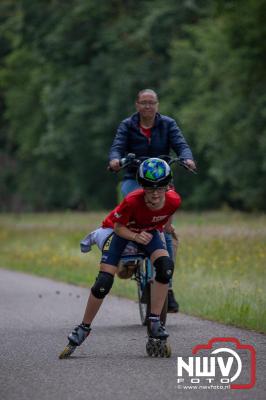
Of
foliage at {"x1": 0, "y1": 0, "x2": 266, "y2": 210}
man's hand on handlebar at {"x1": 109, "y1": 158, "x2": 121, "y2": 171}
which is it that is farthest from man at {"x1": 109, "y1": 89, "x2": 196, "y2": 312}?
foliage at {"x1": 0, "y1": 0, "x2": 266, "y2": 210}

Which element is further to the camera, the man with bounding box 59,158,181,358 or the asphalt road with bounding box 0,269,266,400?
the man with bounding box 59,158,181,358

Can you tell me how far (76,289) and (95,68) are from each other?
133 ft

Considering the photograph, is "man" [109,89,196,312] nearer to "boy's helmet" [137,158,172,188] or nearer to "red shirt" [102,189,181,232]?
"red shirt" [102,189,181,232]

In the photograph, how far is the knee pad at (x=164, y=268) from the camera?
9.45 metres

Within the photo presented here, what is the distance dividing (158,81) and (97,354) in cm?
4731

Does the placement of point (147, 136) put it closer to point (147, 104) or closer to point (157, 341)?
point (147, 104)

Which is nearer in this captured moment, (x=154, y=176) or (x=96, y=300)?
(x=154, y=176)

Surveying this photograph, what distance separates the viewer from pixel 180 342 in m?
10.2

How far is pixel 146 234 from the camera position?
935cm

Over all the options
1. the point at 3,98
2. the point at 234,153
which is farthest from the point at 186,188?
the point at 3,98

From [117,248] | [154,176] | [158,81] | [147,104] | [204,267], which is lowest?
[117,248]

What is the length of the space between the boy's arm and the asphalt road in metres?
0.82

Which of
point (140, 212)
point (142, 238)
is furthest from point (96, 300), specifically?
point (140, 212)

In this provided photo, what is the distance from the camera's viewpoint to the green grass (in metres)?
12.7
